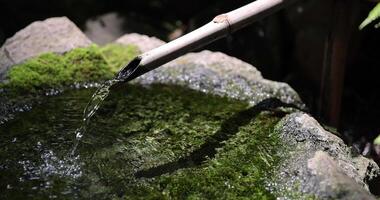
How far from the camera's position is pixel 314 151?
10.0 ft

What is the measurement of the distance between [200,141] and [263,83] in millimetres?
1006

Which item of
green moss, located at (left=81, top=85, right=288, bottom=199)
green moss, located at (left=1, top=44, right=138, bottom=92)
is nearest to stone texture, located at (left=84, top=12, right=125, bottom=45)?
green moss, located at (left=1, top=44, right=138, bottom=92)

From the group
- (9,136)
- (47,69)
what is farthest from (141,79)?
(9,136)

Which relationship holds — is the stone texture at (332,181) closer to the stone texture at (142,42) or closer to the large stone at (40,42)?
the stone texture at (142,42)

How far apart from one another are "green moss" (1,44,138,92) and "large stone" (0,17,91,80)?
10 cm

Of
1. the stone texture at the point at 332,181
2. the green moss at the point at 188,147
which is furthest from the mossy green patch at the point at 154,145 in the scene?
the stone texture at the point at 332,181

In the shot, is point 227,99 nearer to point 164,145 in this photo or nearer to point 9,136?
point 164,145

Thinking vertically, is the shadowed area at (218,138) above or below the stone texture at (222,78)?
below

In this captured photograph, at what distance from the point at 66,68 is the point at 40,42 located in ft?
1.27

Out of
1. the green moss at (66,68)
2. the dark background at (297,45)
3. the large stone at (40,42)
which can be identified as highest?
the large stone at (40,42)

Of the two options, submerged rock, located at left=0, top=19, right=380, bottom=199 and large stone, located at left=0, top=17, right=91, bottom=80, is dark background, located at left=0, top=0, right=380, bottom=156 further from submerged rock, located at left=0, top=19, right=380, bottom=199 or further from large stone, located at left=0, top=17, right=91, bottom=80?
submerged rock, located at left=0, top=19, right=380, bottom=199

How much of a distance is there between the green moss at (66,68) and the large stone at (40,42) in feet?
0.32

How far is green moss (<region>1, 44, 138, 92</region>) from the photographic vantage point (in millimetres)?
3990

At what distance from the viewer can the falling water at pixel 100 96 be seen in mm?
3006
